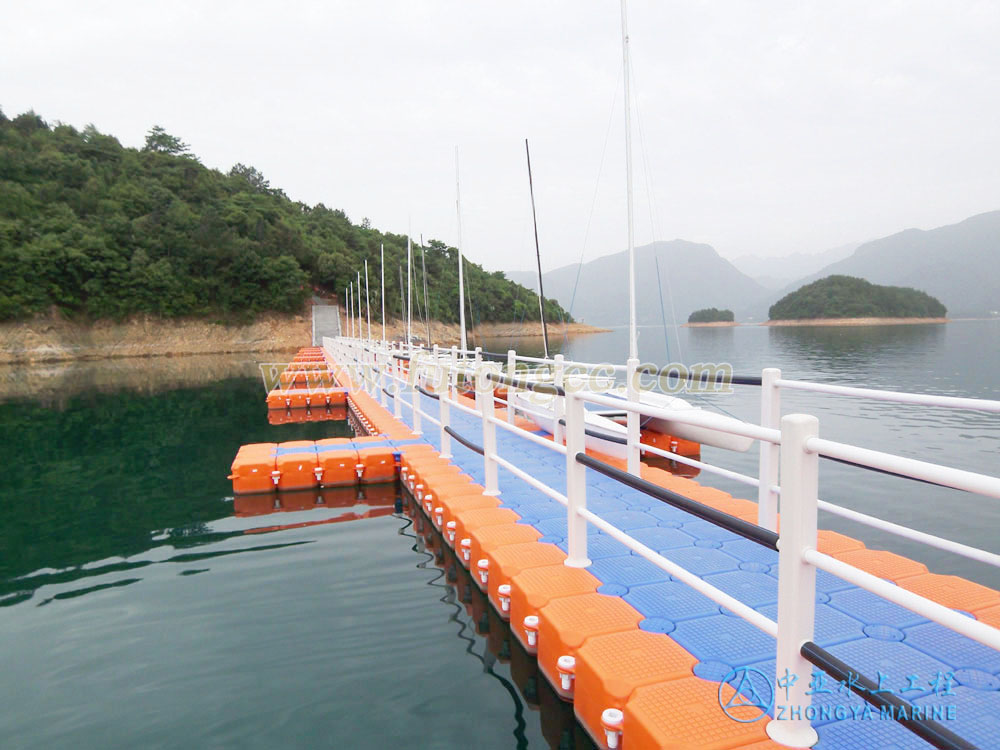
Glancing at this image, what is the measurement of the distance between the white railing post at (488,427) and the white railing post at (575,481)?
185 cm

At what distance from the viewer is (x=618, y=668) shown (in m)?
2.95

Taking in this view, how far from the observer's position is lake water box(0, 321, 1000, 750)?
3711mm

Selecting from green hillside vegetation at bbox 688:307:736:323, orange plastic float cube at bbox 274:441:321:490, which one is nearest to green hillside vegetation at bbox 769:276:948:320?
green hillside vegetation at bbox 688:307:736:323

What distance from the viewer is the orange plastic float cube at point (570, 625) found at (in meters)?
3.30

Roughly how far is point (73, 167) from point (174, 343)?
34.6 metres

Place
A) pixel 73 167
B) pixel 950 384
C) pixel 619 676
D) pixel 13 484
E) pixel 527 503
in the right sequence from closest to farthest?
1. pixel 619 676
2. pixel 527 503
3. pixel 13 484
4. pixel 950 384
5. pixel 73 167

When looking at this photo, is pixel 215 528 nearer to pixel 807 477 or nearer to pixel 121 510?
pixel 121 510

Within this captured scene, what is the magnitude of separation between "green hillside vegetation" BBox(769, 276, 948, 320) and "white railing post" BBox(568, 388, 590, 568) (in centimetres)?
13023

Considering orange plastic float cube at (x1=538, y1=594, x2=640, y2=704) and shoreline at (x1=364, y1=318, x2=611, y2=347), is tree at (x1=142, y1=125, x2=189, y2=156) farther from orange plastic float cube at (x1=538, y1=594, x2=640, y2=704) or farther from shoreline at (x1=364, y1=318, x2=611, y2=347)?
orange plastic float cube at (x1=538, y1=594, x2=640, y2=704)

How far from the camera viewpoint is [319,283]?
8712cm

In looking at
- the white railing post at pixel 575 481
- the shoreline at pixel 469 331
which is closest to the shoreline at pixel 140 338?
the shoreline at pixel 469 331

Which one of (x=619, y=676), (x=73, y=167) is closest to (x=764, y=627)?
(x=619, y=676)

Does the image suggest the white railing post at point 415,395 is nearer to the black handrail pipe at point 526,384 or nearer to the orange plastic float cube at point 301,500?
the orange plastic float cube at point 301,500

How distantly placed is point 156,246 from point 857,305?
114913 mm
